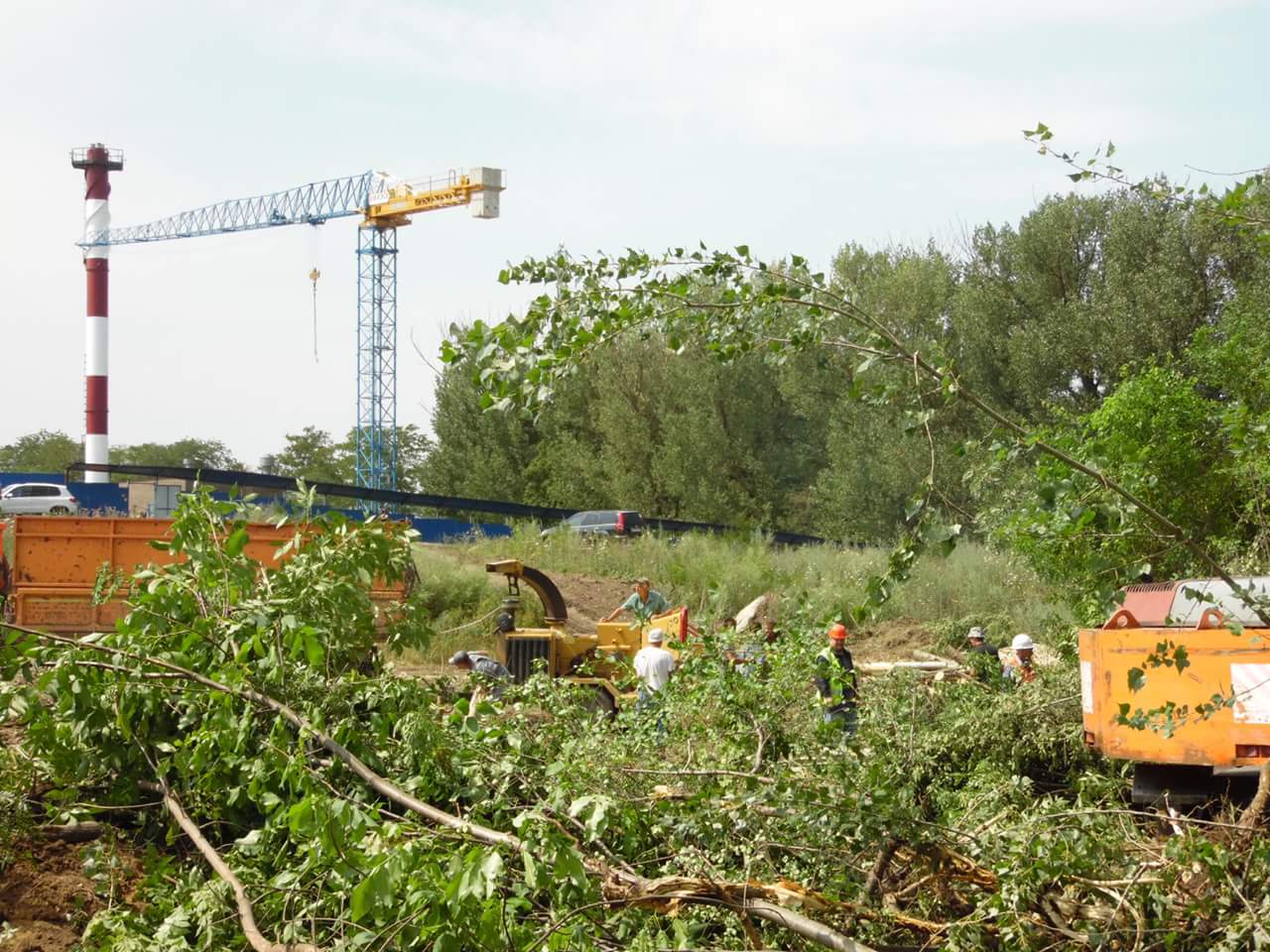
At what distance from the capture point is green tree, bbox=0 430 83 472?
237ft

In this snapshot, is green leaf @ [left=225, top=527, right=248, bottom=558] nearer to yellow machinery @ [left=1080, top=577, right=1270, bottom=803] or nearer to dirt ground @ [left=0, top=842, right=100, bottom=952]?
dirt ground @ [left=0, top=842, right=100, bottom=952]

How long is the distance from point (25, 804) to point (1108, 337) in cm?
2808

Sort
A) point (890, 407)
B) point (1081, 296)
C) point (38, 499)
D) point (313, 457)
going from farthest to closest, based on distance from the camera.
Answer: point (313, 457) → point (38, 499) → point (1081, 296) → point (890, 407)

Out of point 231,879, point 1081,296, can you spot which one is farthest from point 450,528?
point 231,879

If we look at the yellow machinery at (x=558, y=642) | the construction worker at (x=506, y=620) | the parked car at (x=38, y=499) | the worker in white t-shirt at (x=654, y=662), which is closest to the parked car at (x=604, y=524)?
the parked car at (x=38, y=499)

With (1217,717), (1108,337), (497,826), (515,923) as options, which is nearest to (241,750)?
(497,826)

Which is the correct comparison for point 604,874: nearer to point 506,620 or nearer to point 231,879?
point 231,879

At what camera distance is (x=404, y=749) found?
5566 millimetres

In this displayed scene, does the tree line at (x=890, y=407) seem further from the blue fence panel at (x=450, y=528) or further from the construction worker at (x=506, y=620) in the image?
the construction worker at (x=506, y=620)

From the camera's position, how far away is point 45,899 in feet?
18.0

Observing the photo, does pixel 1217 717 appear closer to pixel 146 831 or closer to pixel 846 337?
pixel 846 337

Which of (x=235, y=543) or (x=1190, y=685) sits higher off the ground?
(x=235, y=543)

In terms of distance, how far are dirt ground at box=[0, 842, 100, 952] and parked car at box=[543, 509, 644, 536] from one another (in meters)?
22.7

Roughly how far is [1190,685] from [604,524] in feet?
84.1
